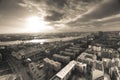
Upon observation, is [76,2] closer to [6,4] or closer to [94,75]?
[6,4]

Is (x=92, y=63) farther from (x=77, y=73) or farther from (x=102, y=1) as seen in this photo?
(x=102, y=1)

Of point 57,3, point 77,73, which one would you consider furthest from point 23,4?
point 77,73

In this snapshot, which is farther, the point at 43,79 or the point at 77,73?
the point at 77,73

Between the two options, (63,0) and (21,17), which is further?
(21,17)

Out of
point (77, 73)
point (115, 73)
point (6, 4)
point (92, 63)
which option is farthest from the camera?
point (92, 63)

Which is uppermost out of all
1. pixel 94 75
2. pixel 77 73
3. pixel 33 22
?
pixel 33 22

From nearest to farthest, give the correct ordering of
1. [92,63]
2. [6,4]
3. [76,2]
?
[6,4] < [76,2] < [92,63]

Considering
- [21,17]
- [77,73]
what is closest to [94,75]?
[77,73]

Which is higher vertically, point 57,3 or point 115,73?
point 57,3

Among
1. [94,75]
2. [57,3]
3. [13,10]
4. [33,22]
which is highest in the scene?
[57,3]
